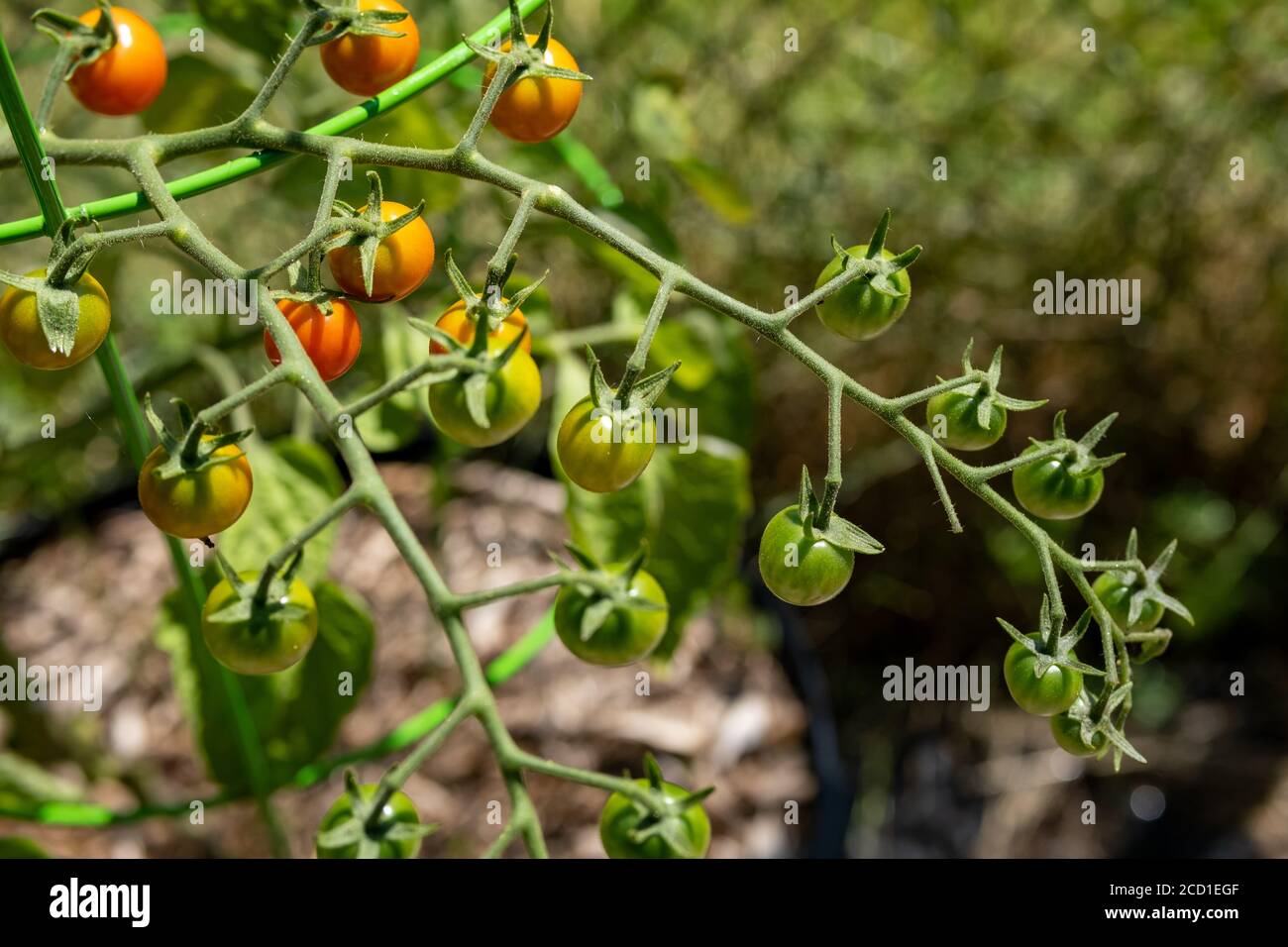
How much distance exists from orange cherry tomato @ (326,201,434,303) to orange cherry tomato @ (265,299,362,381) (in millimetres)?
14

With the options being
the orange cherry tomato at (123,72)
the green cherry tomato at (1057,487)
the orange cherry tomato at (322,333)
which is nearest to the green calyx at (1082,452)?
the green cherry tomato at (1057,487)

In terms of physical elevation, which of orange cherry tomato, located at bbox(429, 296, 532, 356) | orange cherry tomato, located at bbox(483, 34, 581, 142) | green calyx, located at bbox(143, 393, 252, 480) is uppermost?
orange cherry tomato, located at bbox(483, 34, 581, 142)

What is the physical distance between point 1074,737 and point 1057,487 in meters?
0.12

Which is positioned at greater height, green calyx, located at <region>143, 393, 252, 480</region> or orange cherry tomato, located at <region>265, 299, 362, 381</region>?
orange cherry tomato, located at <region>265, 299, 362, 381</region>

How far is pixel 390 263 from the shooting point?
0.48m

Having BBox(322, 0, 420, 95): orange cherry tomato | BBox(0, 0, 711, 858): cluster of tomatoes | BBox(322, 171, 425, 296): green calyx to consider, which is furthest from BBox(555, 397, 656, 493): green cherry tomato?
BBox(322, 0, 420, 95): orange cherry tomato

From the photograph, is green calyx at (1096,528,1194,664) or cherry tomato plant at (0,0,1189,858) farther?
green calyx at (1096,528,1194,664)

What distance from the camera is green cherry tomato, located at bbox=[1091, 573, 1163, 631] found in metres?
0.54

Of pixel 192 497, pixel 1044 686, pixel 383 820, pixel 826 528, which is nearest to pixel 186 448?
pixel 192 497

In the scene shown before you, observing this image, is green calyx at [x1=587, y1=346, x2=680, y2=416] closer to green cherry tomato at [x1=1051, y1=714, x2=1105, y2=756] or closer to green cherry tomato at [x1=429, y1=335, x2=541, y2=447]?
green cherry tomato at [x1=429, y1=335, x2=541, y2=447]

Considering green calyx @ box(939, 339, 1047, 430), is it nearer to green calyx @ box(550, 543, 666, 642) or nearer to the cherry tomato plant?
the cherry tomato plant

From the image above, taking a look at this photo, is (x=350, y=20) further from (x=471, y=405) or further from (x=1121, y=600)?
(x=1121, y=600)

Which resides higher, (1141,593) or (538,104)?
(538,104)

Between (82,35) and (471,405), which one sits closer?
(471,405)
